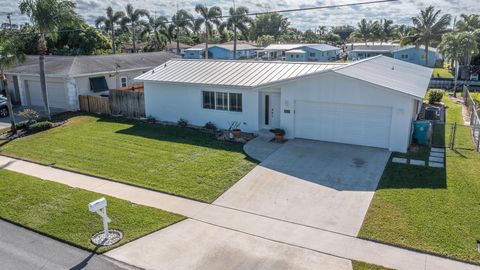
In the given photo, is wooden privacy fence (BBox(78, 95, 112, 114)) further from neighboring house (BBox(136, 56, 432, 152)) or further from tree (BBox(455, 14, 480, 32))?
tree (BBox(455, 14, 480, 32))

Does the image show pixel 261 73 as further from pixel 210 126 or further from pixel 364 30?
pixel 364 30

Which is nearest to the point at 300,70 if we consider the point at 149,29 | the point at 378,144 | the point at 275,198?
the point at 378,144

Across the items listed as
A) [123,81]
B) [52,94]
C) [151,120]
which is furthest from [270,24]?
[151,120]

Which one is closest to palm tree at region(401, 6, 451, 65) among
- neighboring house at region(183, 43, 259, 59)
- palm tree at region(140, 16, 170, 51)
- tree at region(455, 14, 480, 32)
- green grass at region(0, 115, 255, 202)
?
tree at region(455, 14, 480, 32)

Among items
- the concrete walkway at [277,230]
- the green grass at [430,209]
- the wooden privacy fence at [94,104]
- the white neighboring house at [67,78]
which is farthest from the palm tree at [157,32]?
the green grass at [430,209]

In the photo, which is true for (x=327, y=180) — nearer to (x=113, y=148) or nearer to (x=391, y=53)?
(x=113, y=148)
